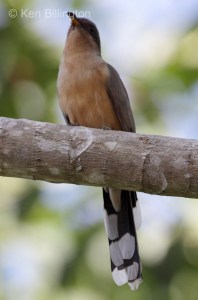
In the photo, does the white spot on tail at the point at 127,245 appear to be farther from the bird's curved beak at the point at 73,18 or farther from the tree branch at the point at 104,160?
the bird's curved beak at the point at 73,18

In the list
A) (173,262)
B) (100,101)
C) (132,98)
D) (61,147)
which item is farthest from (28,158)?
(132,98)

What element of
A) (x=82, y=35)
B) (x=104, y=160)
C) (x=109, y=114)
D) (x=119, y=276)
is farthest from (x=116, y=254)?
(x=82, y=35)

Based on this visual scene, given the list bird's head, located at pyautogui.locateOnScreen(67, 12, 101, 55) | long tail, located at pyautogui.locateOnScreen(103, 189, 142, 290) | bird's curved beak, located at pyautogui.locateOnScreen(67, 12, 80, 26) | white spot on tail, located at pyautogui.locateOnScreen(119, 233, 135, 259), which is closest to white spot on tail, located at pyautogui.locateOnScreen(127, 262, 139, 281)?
long tail, located at pyautogui.locateOnScreen(103, 189, 142, 290)

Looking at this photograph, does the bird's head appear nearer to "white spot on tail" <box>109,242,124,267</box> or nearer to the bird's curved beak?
the bird's curved beak

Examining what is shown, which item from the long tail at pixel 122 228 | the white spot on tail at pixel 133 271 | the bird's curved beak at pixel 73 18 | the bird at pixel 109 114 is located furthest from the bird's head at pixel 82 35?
the white spot on tail at pixel 133 271

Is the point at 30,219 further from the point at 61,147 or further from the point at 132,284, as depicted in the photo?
the point at 61,147

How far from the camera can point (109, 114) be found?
5875 millimetres

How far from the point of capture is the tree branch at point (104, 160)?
15.0ft

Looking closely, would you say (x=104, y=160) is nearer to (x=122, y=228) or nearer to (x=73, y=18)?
(x=122, y=228)

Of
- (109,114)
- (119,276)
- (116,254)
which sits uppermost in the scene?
(109,114)

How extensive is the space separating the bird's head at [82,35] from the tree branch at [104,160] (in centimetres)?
177

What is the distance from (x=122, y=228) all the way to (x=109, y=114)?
100 cm

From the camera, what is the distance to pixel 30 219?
6.62 metres

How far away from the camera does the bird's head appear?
628 cm
